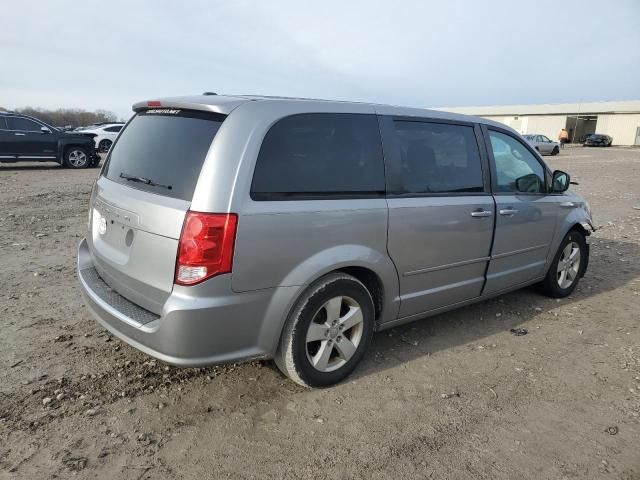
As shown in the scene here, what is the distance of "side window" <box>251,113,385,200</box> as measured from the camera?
2691mm

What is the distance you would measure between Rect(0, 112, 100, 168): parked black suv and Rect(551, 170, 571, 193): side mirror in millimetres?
14906

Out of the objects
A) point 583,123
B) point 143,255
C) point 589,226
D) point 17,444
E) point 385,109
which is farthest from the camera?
point 583,123

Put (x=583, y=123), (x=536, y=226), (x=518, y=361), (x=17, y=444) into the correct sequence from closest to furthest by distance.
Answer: (x=17, y=444) < (x=518, y=361) < (x=536, y=226) < (x=583, y=123)

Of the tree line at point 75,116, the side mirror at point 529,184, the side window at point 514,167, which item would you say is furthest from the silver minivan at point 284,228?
the tree line at point 75,116

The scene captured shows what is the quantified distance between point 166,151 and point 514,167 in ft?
10.1

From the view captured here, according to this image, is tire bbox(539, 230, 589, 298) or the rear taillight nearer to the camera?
the rear taillight

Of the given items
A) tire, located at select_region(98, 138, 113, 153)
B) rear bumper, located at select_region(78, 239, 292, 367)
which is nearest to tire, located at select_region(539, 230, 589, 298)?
rear bumper, located at select_region(78, 239, 292, 367)

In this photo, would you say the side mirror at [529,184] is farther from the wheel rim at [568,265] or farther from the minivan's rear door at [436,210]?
the wheel rim at [568,265]

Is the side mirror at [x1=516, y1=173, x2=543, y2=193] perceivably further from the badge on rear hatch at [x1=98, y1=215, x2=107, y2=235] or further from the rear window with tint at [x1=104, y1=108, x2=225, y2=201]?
the badge on rear hatch at [x1=98, y1=215, x2=107, y2=235]

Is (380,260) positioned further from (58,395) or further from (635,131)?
(635,131)

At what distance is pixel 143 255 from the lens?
2.64 meters

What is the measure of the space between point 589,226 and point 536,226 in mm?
1178

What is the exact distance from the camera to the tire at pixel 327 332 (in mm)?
2854

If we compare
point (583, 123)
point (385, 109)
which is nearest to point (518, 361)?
point (385, 109)
